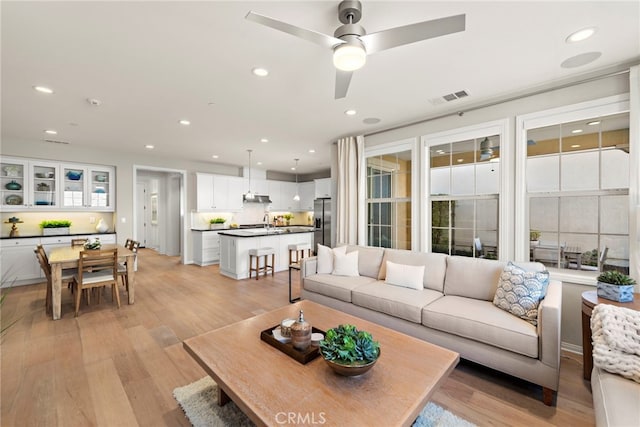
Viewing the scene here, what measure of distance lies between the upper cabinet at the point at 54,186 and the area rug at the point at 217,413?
559 centimetres

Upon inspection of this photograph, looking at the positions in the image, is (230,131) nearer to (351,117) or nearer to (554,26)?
(351,117)

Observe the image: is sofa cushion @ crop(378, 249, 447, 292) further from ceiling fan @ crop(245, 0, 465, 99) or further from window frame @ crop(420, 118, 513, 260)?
ceiling fan @ crop(245, 0, 465, 99)

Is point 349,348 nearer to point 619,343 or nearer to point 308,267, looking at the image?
point 619,343

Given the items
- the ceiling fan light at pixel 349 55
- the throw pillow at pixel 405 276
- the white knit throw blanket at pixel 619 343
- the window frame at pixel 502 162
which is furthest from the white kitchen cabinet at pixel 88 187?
the white knit throw blanket at pixel 619 343

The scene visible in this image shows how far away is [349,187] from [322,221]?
3.58m

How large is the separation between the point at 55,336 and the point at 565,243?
5639 mm

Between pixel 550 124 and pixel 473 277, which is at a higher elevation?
pixel 550 124

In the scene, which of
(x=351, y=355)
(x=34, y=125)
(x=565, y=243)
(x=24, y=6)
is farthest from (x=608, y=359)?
(x=34, y=125)

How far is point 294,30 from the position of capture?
1572 mm

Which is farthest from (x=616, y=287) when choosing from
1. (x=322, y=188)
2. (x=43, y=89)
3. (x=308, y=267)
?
(x=322, y=188)

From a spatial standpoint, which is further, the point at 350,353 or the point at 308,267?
the point at 308,267

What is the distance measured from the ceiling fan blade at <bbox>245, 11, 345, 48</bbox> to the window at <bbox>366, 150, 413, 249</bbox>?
2780mm

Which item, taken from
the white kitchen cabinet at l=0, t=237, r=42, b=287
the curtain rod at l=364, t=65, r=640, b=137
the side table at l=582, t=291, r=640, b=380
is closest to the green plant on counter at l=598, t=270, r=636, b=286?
the side table at l=582, t=291, r=640, b=380

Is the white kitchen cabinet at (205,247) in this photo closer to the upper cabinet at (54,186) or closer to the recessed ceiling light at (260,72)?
the upper cabinet at (54,186)
